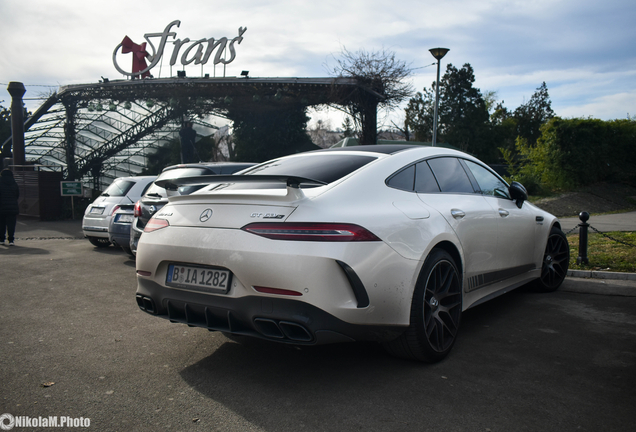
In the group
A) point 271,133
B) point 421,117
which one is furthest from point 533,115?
point 271,133

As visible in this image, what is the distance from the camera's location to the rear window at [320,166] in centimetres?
352

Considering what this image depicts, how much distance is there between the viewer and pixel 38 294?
5910 millimetres

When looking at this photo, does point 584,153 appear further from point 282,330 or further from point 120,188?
point 282,330

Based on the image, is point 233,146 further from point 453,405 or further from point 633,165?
point 453,405

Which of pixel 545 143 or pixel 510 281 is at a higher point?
pixel 545 143

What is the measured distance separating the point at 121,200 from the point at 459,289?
7.54 metres

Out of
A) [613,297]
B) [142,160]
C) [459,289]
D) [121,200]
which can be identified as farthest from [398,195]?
[142,160]

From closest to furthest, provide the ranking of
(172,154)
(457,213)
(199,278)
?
(199,278) < (457,213) < (172,154)

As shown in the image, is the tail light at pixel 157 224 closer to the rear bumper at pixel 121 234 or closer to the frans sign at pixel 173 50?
the rear bumper at pixel 121 234

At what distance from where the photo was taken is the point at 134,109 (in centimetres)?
2683

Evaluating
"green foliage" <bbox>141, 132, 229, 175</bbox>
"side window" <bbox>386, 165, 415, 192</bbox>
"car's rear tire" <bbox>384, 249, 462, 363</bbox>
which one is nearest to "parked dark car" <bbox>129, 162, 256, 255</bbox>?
"side window" <bbox>386, 165, 415, 192</bbox>

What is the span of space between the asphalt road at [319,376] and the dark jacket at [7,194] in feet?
24.7

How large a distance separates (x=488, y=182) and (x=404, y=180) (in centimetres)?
153

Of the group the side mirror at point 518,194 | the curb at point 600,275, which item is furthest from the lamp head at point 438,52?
the side mirror at point 518,194
